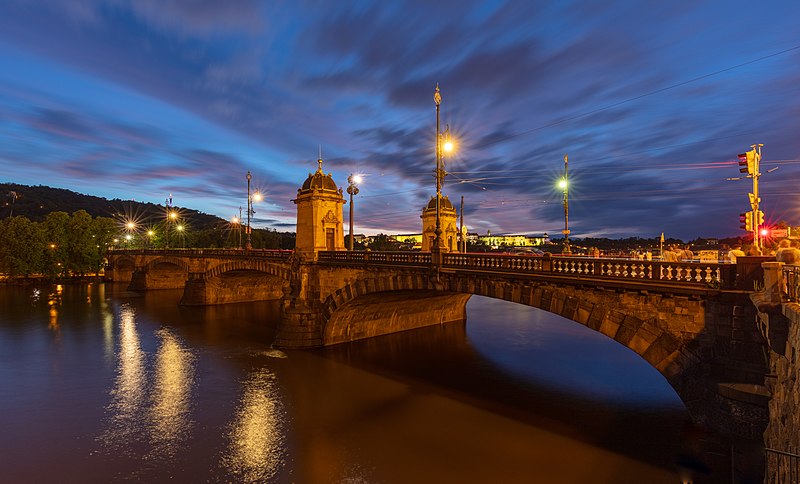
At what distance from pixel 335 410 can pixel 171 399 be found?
8.32 m

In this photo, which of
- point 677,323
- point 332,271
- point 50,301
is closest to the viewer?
point 677,323

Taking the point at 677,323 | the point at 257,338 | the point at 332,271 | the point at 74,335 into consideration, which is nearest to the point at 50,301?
the point at 74,335

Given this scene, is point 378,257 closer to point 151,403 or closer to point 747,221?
point 151,403

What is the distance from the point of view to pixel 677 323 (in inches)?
496

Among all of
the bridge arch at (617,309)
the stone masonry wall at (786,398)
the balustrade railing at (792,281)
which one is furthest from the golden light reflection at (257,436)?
the balustrade railing at (792,281)

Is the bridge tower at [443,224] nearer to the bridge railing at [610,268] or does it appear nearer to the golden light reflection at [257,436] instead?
the bridge railing at [610,268]

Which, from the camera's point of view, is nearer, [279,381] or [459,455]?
[459,455]

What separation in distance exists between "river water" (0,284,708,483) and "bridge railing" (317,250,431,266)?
21.6ft

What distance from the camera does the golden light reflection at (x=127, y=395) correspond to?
1614 cm

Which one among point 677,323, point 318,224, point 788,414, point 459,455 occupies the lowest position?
point 459,455

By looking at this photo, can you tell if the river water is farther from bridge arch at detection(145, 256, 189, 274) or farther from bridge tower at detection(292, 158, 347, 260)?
bridge arch at detection(145, 256, 189, 274)

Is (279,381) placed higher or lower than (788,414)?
lower

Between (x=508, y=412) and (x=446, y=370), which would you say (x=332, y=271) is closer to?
(x=446, y=370)

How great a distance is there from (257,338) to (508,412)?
21.8 metres
